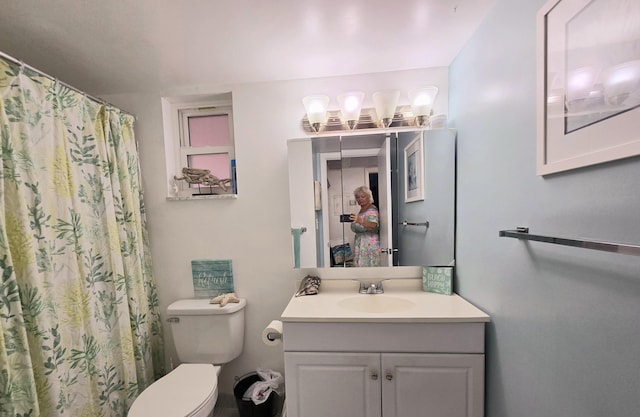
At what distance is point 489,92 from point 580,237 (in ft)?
2.25

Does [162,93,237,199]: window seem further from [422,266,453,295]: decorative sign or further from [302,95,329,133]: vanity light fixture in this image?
[422,266,453,295]: decorative sign

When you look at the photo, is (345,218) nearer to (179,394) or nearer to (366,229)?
(366,229)

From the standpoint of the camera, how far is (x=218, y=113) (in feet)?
5.58

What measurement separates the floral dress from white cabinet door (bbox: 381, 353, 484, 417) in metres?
0.52

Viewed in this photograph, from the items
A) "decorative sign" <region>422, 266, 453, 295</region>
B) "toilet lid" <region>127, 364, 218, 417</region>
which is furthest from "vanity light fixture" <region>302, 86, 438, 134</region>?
"toilet lid" <region>127, 364, 218, 417</region>

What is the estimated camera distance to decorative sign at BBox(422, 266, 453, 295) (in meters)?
1.36

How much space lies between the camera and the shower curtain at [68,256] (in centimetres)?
90

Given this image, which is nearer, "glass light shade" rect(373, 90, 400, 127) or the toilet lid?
the toilet lid

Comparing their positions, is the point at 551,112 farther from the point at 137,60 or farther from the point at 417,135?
the point at 137,60

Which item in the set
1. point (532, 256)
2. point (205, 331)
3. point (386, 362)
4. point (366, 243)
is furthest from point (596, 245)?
point (205, 331)

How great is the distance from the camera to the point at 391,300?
4.57 feet

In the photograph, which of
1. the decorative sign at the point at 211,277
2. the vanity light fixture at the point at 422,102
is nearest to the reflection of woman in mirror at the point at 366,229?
the vanity light fixture at the point at 422,102

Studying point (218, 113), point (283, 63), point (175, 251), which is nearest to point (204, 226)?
point (175, 251)

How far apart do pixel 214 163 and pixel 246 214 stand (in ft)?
1.55
